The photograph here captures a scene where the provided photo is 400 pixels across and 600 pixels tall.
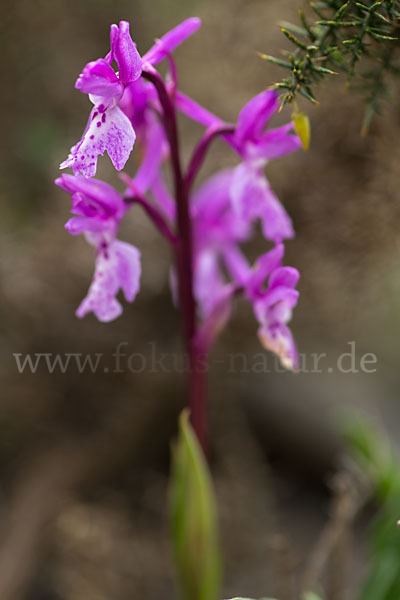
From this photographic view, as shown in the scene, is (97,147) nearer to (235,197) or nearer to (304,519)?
(235,197)

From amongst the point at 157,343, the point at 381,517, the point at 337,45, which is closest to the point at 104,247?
the point at 337,45

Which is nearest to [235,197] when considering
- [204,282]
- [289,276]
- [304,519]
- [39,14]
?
[289,276]

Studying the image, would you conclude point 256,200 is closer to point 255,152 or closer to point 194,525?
A: point 255,152

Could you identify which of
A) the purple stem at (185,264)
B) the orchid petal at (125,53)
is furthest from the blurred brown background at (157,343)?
the orchid petal at (125,53)

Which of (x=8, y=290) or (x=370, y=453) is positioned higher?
(x=8, y=290)

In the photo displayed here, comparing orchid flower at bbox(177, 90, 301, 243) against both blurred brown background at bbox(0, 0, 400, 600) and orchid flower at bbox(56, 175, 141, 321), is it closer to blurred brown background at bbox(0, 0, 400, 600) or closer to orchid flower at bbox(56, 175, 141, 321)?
orchid flower at bbox(56, 175, 141, 321)

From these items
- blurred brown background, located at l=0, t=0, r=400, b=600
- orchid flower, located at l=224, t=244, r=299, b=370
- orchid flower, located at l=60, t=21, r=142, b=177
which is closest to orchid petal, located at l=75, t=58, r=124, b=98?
orchid flower, located at l=60, t=21, r=142, b=177

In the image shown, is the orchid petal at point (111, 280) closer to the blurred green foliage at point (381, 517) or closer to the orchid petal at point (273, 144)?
the orchid petal at point (273, 144)
